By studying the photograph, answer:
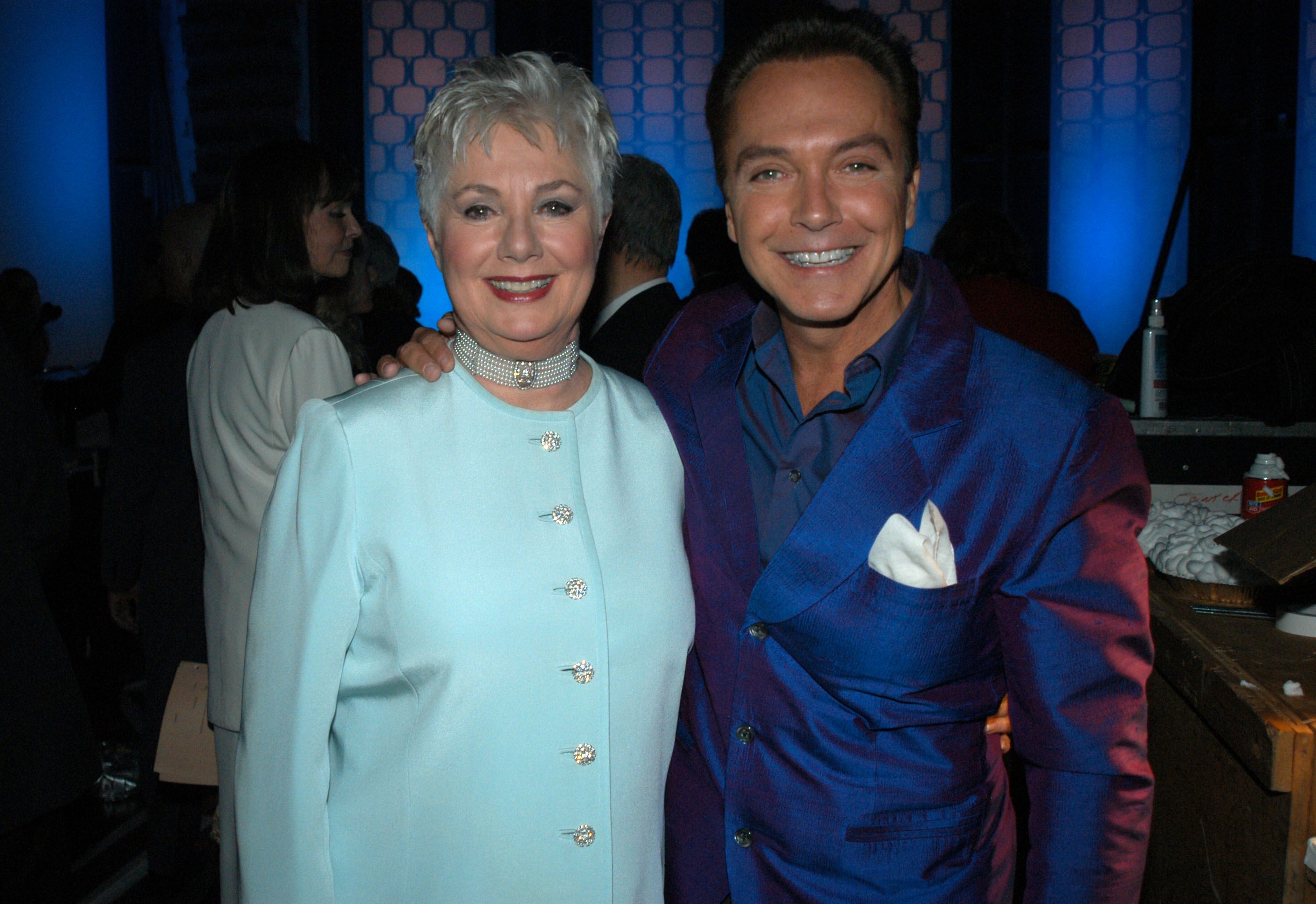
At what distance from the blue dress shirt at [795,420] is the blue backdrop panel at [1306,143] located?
6582 millimetres

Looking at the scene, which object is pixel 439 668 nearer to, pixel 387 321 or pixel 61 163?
pixel 387 321

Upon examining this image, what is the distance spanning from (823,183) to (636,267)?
4.59 feet

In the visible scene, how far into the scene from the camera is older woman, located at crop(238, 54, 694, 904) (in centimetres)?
127

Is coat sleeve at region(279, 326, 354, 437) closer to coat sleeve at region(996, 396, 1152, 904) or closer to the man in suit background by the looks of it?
the man in suit background

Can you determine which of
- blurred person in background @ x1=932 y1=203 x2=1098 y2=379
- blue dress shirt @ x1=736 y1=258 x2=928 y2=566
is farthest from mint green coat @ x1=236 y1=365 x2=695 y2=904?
blurred person in background @ x1=932 y1=203 x2=1098 y2=379

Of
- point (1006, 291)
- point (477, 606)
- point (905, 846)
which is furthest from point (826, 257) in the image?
point (1006, 291)

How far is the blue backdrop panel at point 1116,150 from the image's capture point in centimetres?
702

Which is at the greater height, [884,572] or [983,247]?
[983,247]

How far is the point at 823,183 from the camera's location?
142 centimetres

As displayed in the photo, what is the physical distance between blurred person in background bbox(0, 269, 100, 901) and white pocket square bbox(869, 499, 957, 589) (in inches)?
70.5

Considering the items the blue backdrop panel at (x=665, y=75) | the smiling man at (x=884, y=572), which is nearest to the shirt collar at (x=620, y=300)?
the smiling man at (x=884, y=572)

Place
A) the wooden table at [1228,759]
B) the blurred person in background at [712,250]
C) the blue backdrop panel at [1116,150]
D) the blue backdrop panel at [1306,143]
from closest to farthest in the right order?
the wooden table at [1228,759] → the blurred person in background at [712,250] → the blue backdrop panel at [1306,143] → the blue backdrop panel at [1116,150]

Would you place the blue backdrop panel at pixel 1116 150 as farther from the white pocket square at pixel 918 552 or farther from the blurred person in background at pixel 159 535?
the white pocket square at pixel 918 552

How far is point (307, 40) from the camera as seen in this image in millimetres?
7402
